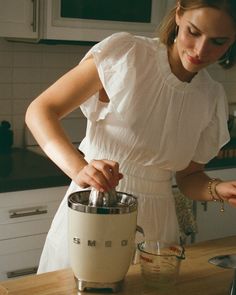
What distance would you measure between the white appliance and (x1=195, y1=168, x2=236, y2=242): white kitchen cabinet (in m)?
1.62

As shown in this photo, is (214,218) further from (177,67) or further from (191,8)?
(191,8)

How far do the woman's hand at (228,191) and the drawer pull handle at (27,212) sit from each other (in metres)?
1.02

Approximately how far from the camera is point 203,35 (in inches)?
46.1

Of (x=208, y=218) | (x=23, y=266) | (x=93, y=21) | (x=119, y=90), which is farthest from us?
(x=208, y=218)

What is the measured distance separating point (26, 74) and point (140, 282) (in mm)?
1707

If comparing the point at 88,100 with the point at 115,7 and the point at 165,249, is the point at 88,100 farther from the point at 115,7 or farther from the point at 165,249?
the point at 115,7

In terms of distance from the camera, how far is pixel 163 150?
1.36 meters

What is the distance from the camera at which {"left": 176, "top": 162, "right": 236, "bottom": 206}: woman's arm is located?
4.13 ft

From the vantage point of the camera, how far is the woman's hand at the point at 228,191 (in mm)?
1246

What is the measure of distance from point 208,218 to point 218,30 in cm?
164

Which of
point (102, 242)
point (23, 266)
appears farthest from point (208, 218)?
point (102, 242)

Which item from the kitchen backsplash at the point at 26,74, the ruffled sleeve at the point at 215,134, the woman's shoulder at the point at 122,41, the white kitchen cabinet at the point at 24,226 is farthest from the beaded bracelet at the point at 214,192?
Answer: the kitchen backsplash at the point at 26,74

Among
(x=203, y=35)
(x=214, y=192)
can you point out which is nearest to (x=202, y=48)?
(x=203, y=35)

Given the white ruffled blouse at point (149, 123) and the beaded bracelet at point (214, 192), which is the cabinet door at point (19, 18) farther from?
the beaded bracelet at point (214, 192)
